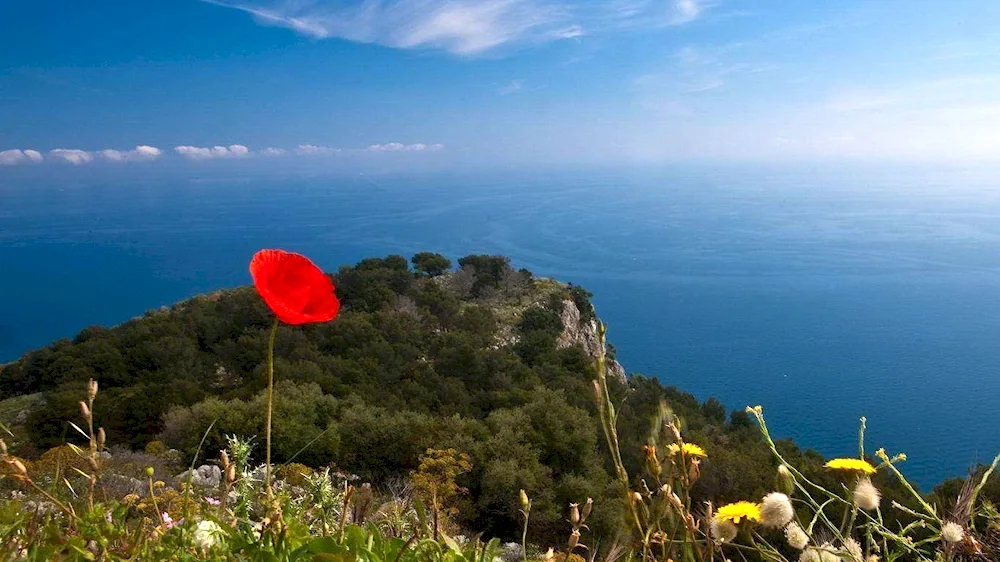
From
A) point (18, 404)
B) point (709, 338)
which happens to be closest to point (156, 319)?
point (18, 404)

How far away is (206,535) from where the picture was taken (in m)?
0.91

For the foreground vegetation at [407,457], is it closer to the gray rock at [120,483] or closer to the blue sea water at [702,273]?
the gray rock at [120,483]

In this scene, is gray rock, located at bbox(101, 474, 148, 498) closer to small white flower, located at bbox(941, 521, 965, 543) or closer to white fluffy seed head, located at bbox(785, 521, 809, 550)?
white fluffy seed head, located at bbox(785, 521, 809, 550)

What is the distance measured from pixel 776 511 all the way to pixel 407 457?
32.8 feet

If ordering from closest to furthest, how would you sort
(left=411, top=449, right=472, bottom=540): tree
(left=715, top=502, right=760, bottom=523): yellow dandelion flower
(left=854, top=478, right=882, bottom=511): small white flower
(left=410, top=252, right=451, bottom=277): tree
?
1. (left=854, top=478, right=882, bottom=511): small white flower
2. (left=715, top=502, right=760, bottom=523): yellow dandelion flower
3. (left=411, top=449, right=472, bottom=540): tree
4. (left=410, top=252, right=451, bottom=277): tree

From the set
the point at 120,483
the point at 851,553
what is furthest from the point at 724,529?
the point at 120,483

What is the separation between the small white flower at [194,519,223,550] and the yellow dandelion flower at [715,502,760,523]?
0.89 m

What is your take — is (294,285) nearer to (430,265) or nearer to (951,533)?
(951,533)

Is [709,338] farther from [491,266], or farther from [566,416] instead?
[566,416]

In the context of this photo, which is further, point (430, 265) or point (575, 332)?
point (430, 265)

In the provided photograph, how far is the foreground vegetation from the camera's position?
940 mm

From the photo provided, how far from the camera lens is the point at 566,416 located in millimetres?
11602

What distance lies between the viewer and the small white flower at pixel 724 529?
1.03 metres

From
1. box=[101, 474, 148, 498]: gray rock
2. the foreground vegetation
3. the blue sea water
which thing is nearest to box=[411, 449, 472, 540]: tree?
the foreground vegetation
